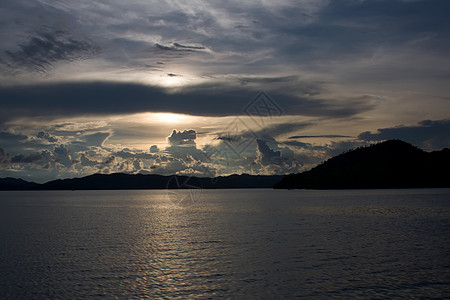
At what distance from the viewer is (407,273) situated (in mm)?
39438

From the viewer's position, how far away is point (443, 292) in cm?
3284

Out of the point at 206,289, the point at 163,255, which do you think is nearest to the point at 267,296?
the point at 206,289

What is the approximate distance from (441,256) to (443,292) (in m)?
17.5

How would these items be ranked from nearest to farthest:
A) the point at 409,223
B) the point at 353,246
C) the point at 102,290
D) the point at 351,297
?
1. the point at 351,297
2. the point at 102,290
3. the point at 353,246
4. the point at 409,223

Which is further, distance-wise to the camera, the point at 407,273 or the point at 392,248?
the point at 392,248

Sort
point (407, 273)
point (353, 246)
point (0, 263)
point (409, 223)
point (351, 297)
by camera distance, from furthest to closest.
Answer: point (409, 223), point (353, 246), point (0, 263), point (407, 273), point (351, 297)

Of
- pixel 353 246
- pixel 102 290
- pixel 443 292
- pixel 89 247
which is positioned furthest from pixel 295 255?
pixel 89 247

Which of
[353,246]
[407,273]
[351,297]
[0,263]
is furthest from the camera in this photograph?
A: [353,246]

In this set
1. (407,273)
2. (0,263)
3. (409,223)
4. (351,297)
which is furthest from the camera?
(409,223)

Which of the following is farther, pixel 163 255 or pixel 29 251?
pixel 29 251

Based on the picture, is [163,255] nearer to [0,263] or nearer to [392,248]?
[0,263]

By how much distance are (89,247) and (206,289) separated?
30672mm

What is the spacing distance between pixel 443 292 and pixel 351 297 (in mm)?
8361

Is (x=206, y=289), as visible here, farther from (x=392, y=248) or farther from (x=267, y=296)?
(x=392, y=248)
